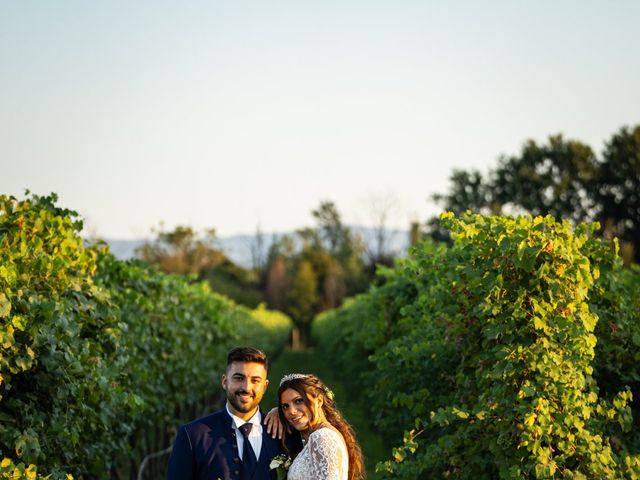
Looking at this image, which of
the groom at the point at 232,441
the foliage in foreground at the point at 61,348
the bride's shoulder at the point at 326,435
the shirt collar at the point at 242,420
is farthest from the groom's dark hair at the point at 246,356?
the foliage in foreground at the point at 61,348

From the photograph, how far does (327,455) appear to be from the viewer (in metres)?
4.09

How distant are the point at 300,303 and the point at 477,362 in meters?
83.8

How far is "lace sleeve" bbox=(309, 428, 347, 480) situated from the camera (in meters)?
4.06

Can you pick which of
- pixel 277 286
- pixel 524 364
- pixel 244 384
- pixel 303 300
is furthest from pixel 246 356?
pixel 277 286

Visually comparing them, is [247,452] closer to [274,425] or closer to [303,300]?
[274,425]

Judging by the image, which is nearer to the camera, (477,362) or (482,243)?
(482,243)

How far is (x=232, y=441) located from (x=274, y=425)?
22cm

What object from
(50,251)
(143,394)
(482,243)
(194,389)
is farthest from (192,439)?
(194,389)

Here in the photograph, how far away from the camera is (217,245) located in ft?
277

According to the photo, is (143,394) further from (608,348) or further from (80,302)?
(608,348)

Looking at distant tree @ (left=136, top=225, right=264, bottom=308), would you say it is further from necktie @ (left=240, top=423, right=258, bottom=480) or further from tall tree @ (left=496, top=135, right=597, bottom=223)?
necktie @ (left=240, top=423, right=258, bottom=480)

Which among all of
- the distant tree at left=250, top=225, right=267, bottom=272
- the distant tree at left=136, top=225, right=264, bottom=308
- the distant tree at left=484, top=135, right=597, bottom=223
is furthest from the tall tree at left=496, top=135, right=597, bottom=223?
the distant tree at left=250, top=225, right=267, bottom=272

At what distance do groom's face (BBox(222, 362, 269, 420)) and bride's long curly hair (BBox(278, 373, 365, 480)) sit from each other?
149 mm

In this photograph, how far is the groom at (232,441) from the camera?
4.14 m
